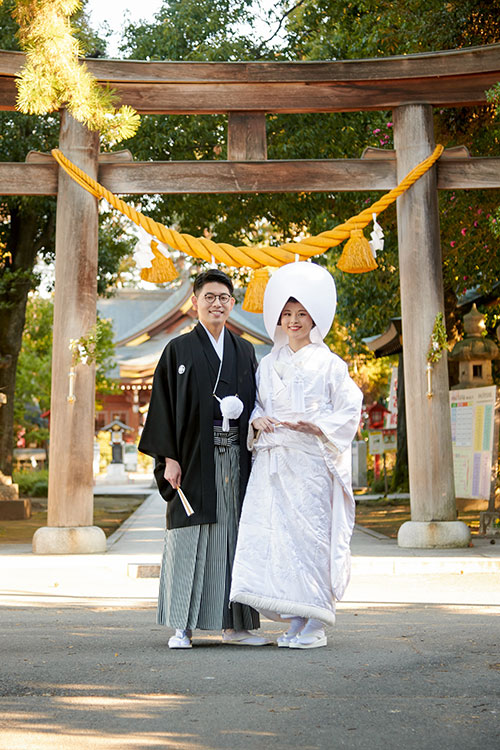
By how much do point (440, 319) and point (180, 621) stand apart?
212 inches

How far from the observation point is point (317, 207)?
49.2 feet

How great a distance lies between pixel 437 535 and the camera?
945 centimetres

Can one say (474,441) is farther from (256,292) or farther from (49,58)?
(49,58)

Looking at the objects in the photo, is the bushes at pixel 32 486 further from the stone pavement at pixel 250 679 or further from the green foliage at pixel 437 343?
the stone pavement at pixel 250 679

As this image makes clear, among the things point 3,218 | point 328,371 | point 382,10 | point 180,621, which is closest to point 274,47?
point 382,10

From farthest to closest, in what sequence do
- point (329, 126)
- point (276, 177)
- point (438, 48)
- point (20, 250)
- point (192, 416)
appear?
point (20, 250) < point (329, 126) < point (438, 48) < point (276, 177) < point (192, 416)

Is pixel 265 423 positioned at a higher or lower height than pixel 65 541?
higher

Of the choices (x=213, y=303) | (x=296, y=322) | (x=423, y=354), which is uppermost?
(x=423, y=354)

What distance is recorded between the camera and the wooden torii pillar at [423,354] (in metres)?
9.54

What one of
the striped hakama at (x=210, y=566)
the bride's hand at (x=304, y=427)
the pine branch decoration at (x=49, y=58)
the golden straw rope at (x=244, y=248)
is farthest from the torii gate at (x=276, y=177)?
the bride's hand at (x=304, y=427)

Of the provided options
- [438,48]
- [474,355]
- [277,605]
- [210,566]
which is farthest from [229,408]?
[474,355]

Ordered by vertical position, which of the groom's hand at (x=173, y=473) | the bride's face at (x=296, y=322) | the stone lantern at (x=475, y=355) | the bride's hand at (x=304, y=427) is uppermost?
the stone lantern at (x=475, y=355)

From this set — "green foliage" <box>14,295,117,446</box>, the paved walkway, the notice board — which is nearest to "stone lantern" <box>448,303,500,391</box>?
the notice board

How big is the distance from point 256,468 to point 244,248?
186 inches
